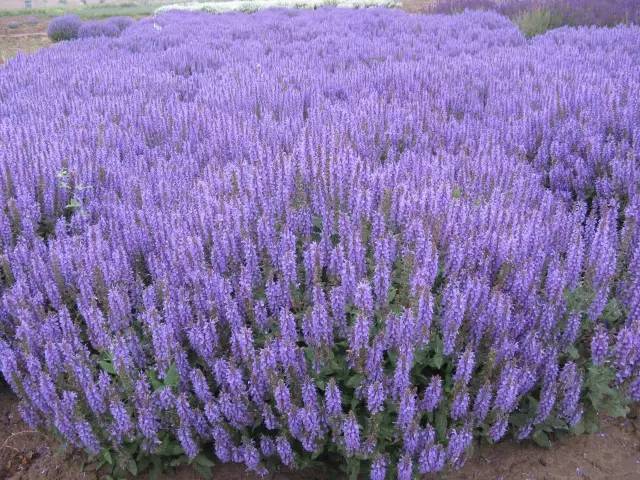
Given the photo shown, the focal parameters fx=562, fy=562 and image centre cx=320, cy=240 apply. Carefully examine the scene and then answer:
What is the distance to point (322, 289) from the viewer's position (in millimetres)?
2516

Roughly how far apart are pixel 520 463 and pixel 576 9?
1250 centimetres

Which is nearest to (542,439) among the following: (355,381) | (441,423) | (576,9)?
(441,423)

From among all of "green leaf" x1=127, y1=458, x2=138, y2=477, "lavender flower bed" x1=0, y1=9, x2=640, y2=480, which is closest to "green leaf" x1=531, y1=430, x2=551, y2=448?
"lavender flower bed" x1=0, y1=9, x2=640, y2=480

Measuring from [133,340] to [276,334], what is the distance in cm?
69

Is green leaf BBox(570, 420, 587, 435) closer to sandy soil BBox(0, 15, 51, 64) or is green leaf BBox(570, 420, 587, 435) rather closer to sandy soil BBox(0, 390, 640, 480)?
sandy soil BBox(0, 390, 640, 480)

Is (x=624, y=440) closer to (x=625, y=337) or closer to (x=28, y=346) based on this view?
(x=625, y=337)

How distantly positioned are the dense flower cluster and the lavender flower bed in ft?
27.5

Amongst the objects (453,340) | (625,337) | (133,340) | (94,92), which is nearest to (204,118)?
(94,92)

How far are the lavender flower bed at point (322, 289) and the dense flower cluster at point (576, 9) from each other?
838 cm

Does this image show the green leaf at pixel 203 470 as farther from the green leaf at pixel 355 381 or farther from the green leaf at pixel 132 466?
the green leaf at pixel 355 381

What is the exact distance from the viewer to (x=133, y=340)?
2.68 m

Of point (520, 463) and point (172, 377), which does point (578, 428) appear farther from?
point (172, 377)

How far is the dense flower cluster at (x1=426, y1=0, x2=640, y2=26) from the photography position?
1170 centimetres

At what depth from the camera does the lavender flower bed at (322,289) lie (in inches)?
97.2
